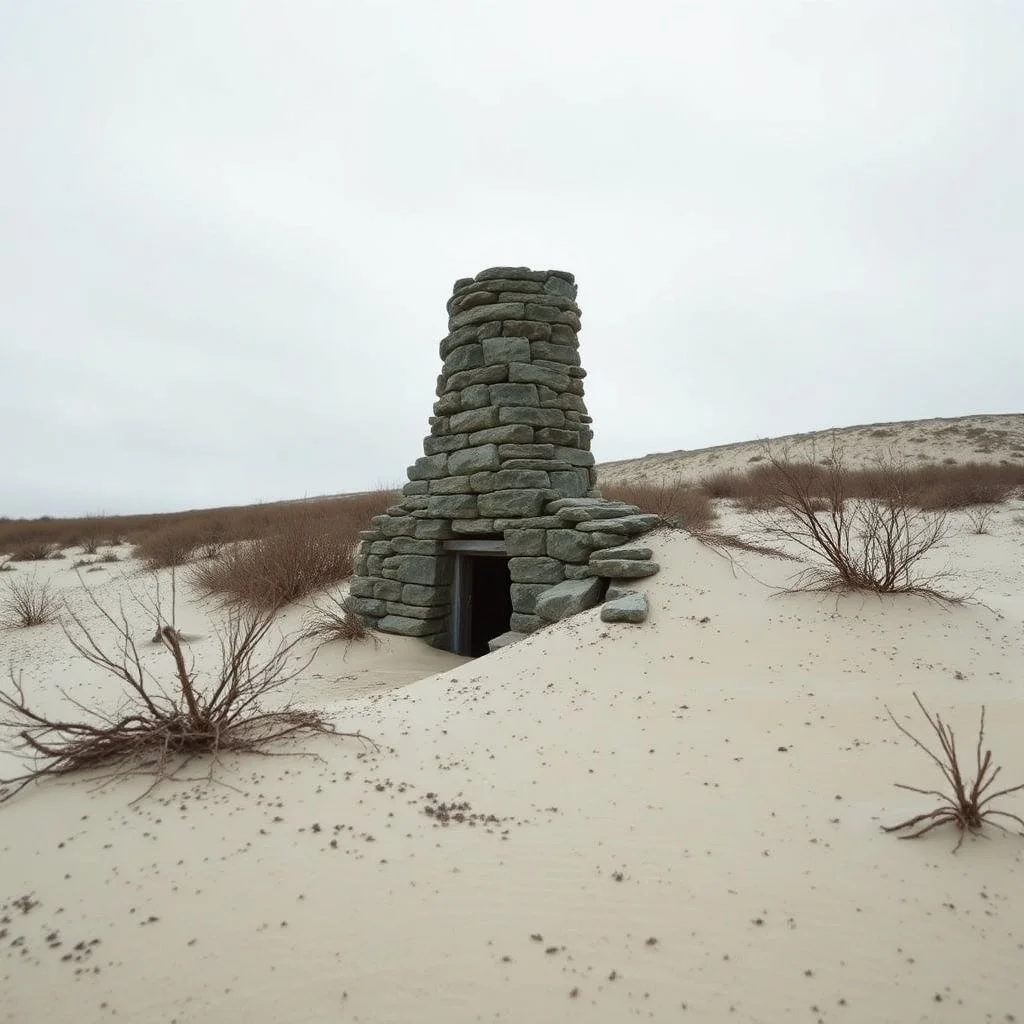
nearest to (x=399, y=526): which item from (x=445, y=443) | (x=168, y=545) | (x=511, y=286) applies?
(x=445, y=443)

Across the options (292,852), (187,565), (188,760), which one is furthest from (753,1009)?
(187,565)

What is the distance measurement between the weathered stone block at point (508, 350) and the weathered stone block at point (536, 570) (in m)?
2.05

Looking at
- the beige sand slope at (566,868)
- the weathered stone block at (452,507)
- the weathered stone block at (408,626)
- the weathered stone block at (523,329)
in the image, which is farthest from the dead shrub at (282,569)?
the beige sand slope at (566,868)

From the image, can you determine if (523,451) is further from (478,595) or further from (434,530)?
(478,595)

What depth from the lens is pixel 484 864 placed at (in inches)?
90.2

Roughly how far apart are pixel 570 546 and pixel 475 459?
54.6 inches

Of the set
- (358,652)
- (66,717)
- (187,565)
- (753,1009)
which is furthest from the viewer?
(187,565)

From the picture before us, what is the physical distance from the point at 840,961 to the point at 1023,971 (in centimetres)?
49

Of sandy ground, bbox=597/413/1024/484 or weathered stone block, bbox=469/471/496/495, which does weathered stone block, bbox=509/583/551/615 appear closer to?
weathered stone block, bbox=469/471/496/495

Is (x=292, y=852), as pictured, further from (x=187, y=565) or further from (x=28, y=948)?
(x=187, y=565)

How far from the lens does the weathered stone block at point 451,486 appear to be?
6.41 meters

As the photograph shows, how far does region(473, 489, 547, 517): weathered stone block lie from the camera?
6031mm

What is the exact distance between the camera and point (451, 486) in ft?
21.3

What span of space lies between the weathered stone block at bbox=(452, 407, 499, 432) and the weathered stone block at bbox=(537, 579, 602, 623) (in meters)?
1.87
